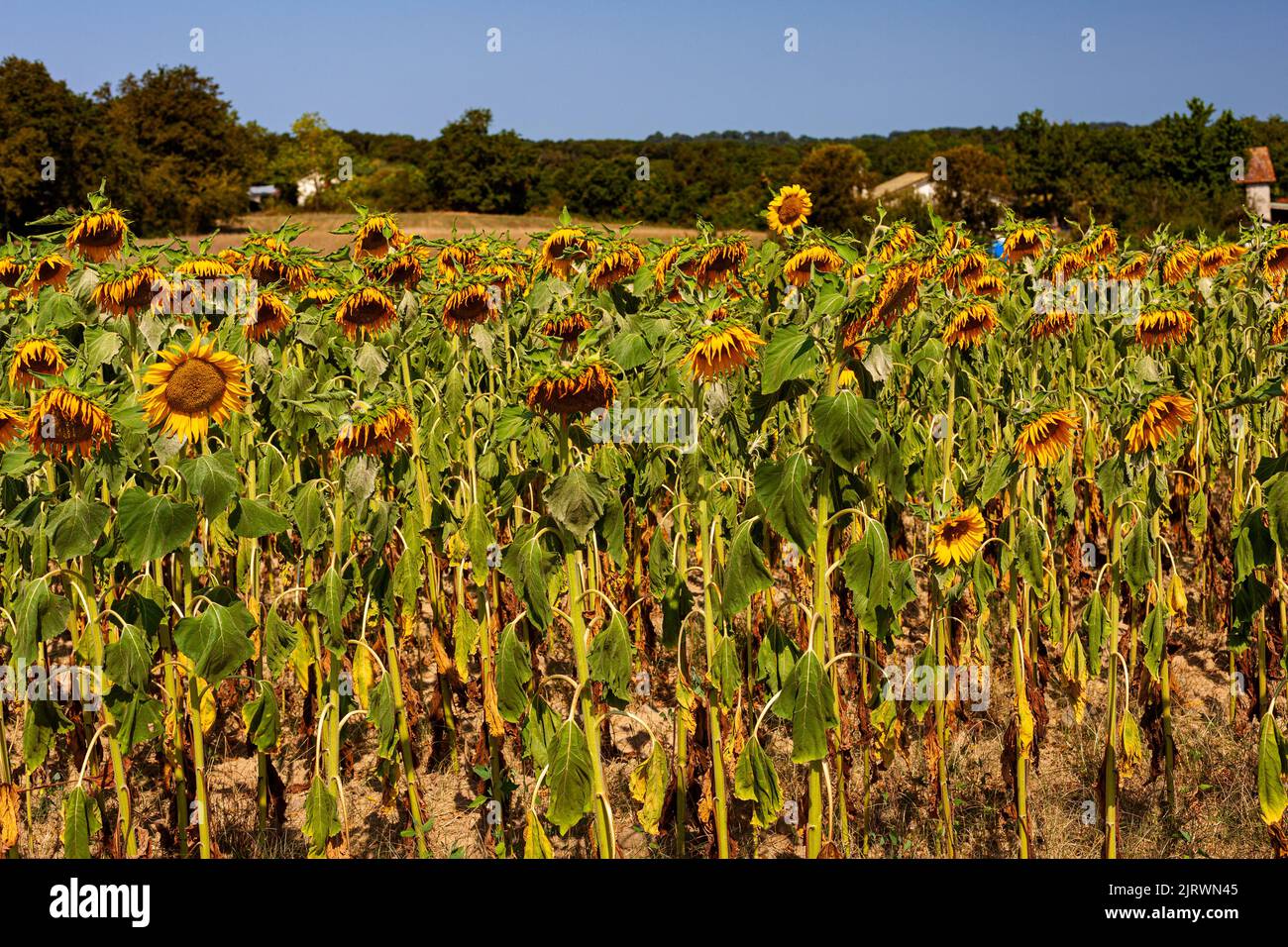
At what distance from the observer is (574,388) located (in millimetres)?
2600

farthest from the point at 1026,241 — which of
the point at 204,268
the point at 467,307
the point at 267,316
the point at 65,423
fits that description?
the point at 65,423

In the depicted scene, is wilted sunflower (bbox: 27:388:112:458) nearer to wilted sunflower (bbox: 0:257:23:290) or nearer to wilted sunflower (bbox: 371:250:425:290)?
wilted sunflower (bbox: 371:250:425:290)

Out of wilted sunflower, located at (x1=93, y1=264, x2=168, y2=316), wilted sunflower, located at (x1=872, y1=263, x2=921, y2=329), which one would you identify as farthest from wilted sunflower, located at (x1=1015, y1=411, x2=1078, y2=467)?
wilted sunflower, located at (x1=93, y1=264, x2=168, y2=316)

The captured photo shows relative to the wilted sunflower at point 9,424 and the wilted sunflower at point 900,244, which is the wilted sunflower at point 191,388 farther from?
the wilted sunflower at point 900,244

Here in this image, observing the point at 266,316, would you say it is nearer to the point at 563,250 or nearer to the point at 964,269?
the point at 563,250

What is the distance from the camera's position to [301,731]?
4.24 meters

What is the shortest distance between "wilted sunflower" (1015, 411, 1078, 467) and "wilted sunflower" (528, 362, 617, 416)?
1354 mm

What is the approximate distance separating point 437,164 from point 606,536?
2093 inches

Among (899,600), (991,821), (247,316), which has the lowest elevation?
(991,821)

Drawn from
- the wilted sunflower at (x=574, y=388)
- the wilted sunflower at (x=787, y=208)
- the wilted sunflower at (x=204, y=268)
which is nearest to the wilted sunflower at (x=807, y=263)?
the wilted sunflower at (x=787, y=208)

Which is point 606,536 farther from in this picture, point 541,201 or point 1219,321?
point 541,201

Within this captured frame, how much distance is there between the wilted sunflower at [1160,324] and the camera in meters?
4.27

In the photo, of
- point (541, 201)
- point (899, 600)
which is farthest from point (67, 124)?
point (899, 600)

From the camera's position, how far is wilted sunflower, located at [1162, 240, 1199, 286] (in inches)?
254
